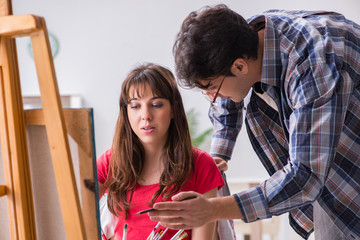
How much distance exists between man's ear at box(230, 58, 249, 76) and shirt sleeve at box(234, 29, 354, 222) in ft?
0.60

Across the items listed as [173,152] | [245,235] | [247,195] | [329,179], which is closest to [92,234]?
[247,195]

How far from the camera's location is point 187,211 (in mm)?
1011

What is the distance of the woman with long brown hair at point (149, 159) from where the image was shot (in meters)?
1.41

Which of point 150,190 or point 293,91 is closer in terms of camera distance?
point 293,91

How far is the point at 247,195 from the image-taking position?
1.06 meters

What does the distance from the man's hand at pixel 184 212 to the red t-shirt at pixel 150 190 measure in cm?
36

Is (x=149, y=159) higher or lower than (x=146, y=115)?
lower

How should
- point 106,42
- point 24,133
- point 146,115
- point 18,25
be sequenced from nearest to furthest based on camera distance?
1. point 18,25
2. point 24,133
3. point 146,115
4. point 106,42

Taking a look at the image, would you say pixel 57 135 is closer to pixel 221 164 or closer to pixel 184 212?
pixel 184 212

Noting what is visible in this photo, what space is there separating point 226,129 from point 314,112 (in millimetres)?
A: 678

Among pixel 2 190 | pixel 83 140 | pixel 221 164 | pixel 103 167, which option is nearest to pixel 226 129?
pixel 221 164

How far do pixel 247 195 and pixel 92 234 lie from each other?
15.6 inches

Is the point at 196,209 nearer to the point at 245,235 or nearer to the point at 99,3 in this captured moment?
the point at 245,235

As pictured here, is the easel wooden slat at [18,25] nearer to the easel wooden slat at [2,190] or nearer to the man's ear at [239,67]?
the easel wooden slat at [2,190]
